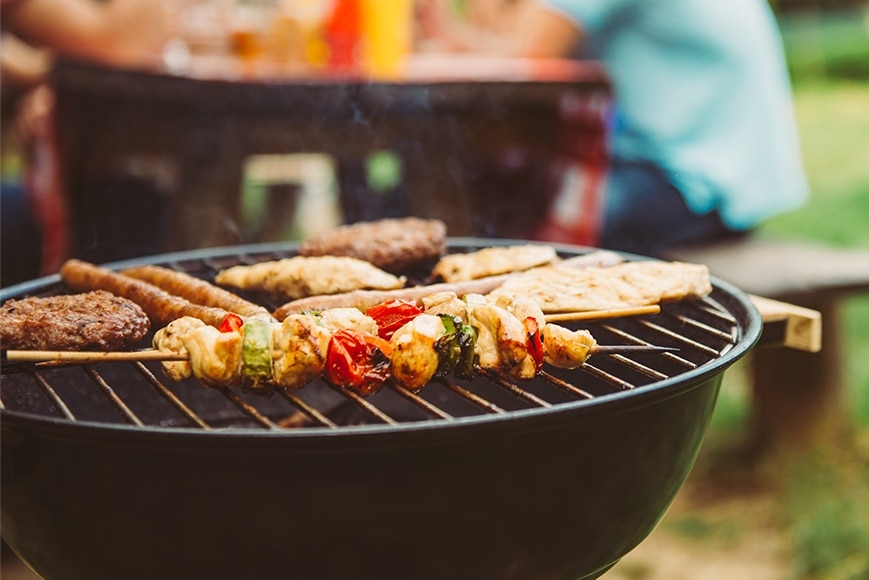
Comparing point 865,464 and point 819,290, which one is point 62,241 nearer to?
point 819,290

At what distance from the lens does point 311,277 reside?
227 cm

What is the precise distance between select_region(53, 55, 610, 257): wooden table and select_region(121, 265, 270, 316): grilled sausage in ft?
5.48

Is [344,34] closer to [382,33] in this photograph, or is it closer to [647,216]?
[382,33]

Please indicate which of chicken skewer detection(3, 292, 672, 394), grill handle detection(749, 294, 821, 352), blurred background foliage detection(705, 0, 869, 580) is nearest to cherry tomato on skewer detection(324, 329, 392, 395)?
chicken skewer detection(3, 292, 672, 394)

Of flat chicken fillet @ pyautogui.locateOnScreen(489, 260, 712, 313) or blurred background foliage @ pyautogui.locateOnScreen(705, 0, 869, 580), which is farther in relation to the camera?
blurred background foliage @ pyautogui.locateOnScreen(705, 0, 869, 580)

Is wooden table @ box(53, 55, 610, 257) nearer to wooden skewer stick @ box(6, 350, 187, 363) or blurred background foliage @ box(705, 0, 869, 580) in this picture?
blurred background foliage @ box(705, 0, 869, 580)

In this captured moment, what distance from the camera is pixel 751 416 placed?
500cm

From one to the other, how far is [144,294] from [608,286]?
1.08 meters

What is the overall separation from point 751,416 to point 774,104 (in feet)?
5.55

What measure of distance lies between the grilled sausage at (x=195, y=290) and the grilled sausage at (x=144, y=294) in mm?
24

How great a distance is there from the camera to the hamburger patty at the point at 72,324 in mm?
1783

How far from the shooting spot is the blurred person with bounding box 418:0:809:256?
4.52 metres

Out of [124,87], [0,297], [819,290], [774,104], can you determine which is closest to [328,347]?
[0,297]

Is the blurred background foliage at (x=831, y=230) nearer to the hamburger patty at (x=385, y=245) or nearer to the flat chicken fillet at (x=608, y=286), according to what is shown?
the flat chicken fillet at (x=608, y=286)
